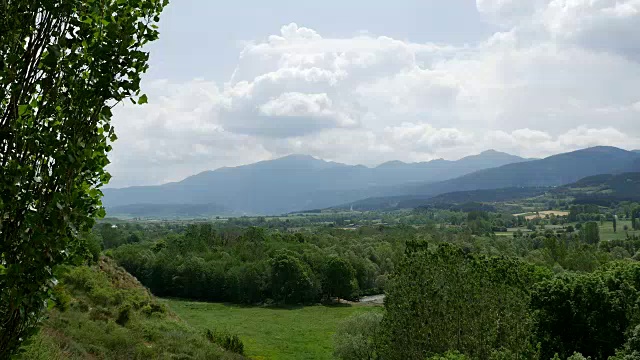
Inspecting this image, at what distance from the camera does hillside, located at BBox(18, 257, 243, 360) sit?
22.2m

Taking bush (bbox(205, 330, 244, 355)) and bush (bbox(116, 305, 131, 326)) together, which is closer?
bush (bbox(116, 305, 131, 326))

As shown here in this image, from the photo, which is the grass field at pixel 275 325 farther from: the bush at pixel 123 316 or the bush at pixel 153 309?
the bush at pixel 123 316

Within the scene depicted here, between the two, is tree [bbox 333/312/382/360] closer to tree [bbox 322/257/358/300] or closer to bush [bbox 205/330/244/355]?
bush [bbox 205/330/244/355]

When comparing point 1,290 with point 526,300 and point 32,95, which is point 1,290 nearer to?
point 32,95

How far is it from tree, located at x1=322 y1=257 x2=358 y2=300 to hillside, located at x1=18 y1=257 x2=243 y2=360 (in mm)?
51410

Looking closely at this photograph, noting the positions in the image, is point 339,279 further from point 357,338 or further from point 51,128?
point 51,128

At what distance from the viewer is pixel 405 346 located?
27344mm

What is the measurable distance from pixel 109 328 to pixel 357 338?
19936 mm

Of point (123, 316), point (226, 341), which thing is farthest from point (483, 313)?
point (226, 341)

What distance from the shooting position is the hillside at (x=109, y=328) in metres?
22.2

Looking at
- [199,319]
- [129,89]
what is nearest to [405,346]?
[129,89]

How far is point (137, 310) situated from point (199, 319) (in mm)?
29950

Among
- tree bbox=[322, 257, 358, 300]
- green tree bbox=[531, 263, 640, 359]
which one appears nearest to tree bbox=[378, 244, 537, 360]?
green tree bbox=[531, 263, 640, 359]

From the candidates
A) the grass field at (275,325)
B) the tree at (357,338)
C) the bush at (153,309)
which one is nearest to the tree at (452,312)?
the tree at (357,338)
